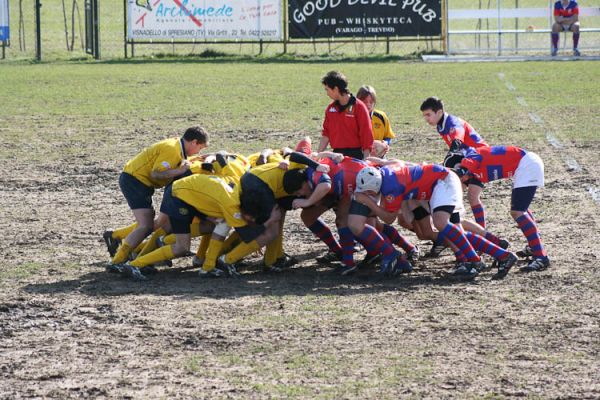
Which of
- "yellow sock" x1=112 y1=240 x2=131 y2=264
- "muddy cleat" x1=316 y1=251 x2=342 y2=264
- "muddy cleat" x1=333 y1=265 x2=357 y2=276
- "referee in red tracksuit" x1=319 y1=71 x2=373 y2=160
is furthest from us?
"referee in red tracksuit" x1=319 y1=71 x2=373 y2=160

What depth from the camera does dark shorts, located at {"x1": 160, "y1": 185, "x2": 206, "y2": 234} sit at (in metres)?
10.1

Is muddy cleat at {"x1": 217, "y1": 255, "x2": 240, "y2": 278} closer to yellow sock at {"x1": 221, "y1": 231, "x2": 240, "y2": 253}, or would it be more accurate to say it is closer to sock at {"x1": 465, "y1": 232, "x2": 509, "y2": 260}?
yellow sock at {"x1": 221, "y1": 231, "x2": 240, "y2": 253}

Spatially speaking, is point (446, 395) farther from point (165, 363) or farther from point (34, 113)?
point (34, 113)

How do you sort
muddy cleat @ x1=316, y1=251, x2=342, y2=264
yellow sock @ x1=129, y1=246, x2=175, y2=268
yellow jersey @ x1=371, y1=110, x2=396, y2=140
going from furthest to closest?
yellow jersey @ x1=371, y1=110, x2=396, y2=140 → muddy cleat @ x1=316, y1=251, x2=342, y2=264 → yellow sock @ x1=129, y1=246, x2=175, y2=268

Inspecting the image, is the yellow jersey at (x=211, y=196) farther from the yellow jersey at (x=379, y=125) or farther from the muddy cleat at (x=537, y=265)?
the yellow jersey at (x=379, y=125)

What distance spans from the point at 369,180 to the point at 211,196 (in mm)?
1509

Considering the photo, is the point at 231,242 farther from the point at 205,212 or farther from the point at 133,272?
the point at 133,272

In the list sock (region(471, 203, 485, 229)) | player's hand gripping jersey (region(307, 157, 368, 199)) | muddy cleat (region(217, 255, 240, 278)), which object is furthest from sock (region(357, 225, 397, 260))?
sock (region(471, 203, 485, 229))

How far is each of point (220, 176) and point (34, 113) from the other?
12.1 meters

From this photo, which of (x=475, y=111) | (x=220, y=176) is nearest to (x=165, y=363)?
(x=220, y=176)

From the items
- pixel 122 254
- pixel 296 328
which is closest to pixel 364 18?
pixel 122 254

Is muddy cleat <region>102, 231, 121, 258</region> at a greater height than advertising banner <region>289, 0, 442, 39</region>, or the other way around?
advertising banner <region>289, 0, 442, 39</region>

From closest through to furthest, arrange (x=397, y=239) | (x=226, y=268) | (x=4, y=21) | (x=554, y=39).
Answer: (x=226, y=268) < (x=397, y=239) < (x=554, y=39) < (x=4, y=21)

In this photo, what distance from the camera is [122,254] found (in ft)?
34.3
